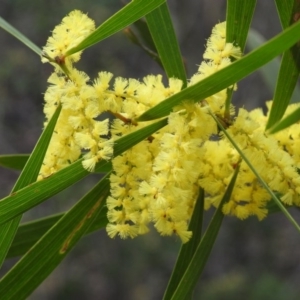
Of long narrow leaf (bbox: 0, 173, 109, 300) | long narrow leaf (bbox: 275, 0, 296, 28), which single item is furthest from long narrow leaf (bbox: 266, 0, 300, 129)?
long narrow leaf (bbox: 0, 173, 109, 300)

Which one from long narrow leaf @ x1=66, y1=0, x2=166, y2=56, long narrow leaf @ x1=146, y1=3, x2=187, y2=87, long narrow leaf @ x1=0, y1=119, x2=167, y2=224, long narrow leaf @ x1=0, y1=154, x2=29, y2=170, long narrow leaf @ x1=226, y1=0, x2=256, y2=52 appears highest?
long narrow leaf @ x1=0, y1=154, x2=29, y2=170

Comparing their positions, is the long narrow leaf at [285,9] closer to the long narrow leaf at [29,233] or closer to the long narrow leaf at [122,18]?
the long narrow leaf at [122,18]

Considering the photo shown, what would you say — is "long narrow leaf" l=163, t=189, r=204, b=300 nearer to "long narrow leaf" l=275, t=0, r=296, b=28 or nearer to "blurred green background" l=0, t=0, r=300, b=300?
"long narrow leaf" l=275, t=0, r=296, b=28

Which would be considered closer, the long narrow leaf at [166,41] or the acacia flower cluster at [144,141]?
the acacia flower cluster at [144,141]

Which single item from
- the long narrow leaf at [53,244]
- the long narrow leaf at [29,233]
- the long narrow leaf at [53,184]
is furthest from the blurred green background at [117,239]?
the long narrow leaf at [53,184]

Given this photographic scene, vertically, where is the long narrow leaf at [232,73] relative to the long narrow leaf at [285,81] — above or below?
below

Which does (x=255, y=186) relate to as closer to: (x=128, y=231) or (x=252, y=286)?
(x=128, y=231)

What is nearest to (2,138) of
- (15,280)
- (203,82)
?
(15,280)

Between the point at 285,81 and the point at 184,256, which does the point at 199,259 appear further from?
the point at 285,81
